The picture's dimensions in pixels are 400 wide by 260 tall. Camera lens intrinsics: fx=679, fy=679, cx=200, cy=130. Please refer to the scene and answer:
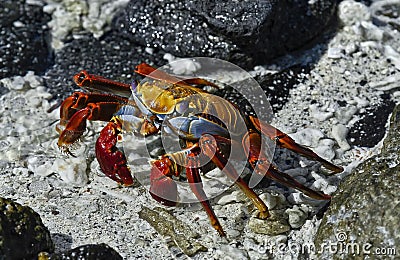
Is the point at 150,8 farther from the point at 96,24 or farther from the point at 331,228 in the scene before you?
the point at 331,228

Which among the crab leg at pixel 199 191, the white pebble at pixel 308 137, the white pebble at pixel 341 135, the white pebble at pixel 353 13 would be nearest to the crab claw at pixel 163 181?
the crab leg at pixel 199 191

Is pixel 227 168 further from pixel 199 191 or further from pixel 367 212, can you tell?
pixel 367 212

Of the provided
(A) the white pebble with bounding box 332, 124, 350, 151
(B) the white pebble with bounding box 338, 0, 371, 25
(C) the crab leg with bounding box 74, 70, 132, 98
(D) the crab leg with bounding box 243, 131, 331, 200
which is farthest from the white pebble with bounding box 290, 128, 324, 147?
(B) the white pebble with bounding box 338, 0, 371, 25

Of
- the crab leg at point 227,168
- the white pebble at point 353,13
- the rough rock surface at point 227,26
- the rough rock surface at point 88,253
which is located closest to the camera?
the rough rock surface at point 88,253

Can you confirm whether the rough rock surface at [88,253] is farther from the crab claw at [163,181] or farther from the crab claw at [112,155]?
the crab claw at [112,155]

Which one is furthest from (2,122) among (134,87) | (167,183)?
(167,183)

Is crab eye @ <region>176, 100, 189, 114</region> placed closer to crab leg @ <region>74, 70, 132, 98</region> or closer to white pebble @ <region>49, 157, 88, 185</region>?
crab leg @ <region>74, 70, 132, 98</region>
